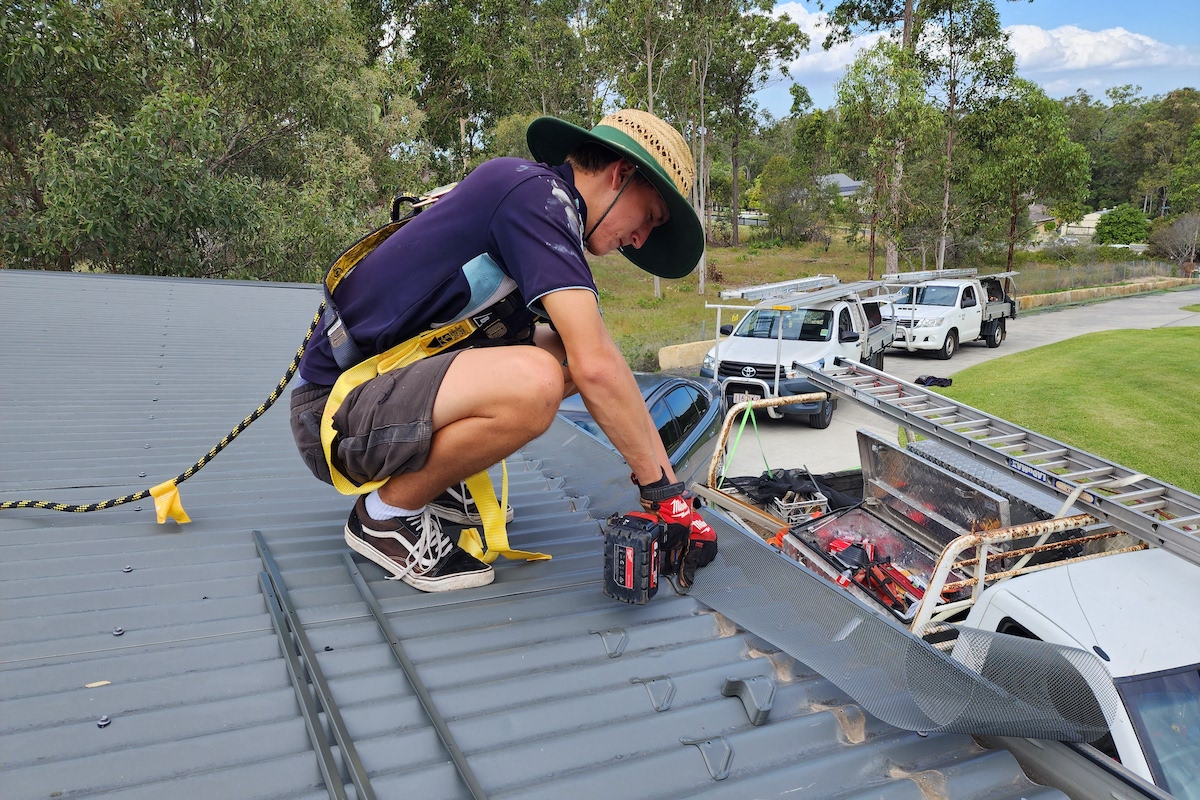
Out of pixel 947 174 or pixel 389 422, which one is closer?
pixel 389 422

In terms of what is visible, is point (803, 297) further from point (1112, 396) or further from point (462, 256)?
point (462, 256)

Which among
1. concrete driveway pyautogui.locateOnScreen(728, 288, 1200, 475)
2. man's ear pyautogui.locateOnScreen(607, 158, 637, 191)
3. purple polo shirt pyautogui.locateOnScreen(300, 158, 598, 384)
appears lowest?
concrete driveway pyautogui.locateOnScreen(728, 288, 1200, 475)

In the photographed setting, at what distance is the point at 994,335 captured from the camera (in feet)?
66.7

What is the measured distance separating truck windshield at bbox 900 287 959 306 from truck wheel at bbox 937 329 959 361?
791 mm

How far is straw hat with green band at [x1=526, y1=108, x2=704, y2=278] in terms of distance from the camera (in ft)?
7.86

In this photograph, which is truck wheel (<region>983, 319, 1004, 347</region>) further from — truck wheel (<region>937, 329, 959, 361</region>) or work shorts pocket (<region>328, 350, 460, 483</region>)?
work shorts pocket (<region>328, 350, 460, 483</region>)

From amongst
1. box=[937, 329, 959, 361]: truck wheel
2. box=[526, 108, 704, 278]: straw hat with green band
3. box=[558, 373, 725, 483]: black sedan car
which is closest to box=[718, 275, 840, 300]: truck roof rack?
box=[558, 373, 725, 483]: black sedan car

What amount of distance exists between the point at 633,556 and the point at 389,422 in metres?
0.83

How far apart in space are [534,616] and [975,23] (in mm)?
28883

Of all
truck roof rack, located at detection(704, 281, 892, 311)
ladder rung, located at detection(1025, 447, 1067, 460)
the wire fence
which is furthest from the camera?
the wire fence

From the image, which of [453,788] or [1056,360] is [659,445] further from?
[1056,360]

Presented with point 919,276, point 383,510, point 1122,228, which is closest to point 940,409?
point 383,510

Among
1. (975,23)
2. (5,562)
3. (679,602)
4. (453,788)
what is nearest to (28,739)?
(453,788)

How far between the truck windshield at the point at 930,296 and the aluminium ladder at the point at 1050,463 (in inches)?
611
